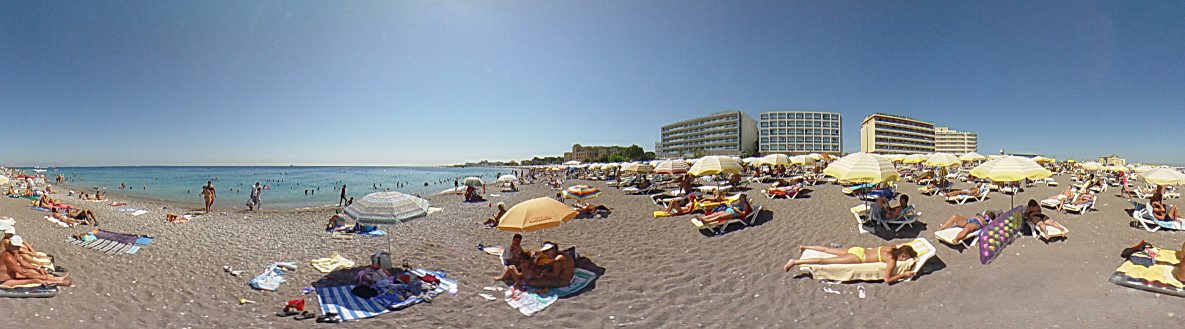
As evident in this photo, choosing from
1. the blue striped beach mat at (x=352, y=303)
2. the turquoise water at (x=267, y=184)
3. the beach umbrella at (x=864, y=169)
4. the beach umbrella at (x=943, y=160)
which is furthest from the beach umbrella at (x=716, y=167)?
the turquoise water at (x=267, y=184)

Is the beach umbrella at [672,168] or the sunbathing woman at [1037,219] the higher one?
the beach umbrella at [672,168]

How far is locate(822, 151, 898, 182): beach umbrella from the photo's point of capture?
8.48m

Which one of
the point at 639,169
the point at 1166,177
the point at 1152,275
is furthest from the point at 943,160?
the point at 1152,275

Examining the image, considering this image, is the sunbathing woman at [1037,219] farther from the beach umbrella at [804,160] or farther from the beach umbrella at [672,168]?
the beach umbrella at [804,160]

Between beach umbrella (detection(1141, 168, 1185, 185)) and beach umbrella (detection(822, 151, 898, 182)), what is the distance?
884 centimetres

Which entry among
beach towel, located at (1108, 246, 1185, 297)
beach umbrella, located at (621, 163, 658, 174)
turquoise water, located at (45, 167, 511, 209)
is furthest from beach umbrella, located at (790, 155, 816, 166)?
turquoise water, located at (45, 167, 511, 209)

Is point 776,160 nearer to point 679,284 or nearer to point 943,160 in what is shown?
point 943,160

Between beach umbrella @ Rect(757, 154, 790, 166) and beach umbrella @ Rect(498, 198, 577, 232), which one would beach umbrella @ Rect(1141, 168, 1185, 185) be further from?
beach umbrella @ Rect(498, 198, 577, 232)

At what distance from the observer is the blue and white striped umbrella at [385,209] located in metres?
6.95

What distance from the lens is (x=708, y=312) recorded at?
5410 mm

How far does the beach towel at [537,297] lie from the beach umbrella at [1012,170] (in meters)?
9.28

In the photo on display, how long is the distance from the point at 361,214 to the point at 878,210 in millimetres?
10449

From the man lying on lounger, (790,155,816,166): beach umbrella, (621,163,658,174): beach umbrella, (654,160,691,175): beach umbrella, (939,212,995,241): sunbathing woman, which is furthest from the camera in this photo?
(790,155,816,166): beach umbrella

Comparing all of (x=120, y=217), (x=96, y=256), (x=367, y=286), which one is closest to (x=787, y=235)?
(x=367, y=286)
